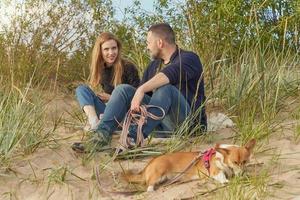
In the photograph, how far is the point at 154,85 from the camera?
4.55 metres

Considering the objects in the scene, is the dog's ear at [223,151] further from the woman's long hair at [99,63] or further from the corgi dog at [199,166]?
the woman's long hair at [99,63]

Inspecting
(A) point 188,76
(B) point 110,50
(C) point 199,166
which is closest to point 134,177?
(C) point 199,166

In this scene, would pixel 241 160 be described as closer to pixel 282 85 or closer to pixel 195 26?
pixel 282 85

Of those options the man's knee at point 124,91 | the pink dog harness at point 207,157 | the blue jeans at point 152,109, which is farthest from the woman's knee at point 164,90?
the pink dog harness at point 207,157

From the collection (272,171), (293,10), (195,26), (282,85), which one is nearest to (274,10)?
(293,10)

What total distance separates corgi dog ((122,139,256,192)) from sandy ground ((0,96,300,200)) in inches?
2.6

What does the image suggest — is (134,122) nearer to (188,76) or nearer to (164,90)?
(164,90)

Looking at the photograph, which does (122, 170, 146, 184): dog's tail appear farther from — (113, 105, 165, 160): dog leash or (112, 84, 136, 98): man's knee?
(112, 84, 136, 98): man's knee

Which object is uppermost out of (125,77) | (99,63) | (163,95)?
(99,63)

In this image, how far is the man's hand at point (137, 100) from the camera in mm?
4469

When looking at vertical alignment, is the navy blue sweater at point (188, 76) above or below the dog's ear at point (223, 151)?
above

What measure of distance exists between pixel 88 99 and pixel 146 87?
910 mm

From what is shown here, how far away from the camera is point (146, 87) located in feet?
14.8

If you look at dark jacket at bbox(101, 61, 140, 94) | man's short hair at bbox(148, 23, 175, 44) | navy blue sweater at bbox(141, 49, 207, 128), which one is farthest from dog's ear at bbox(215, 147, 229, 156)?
dark jacket at bbox(101, 61, 140, 94)
